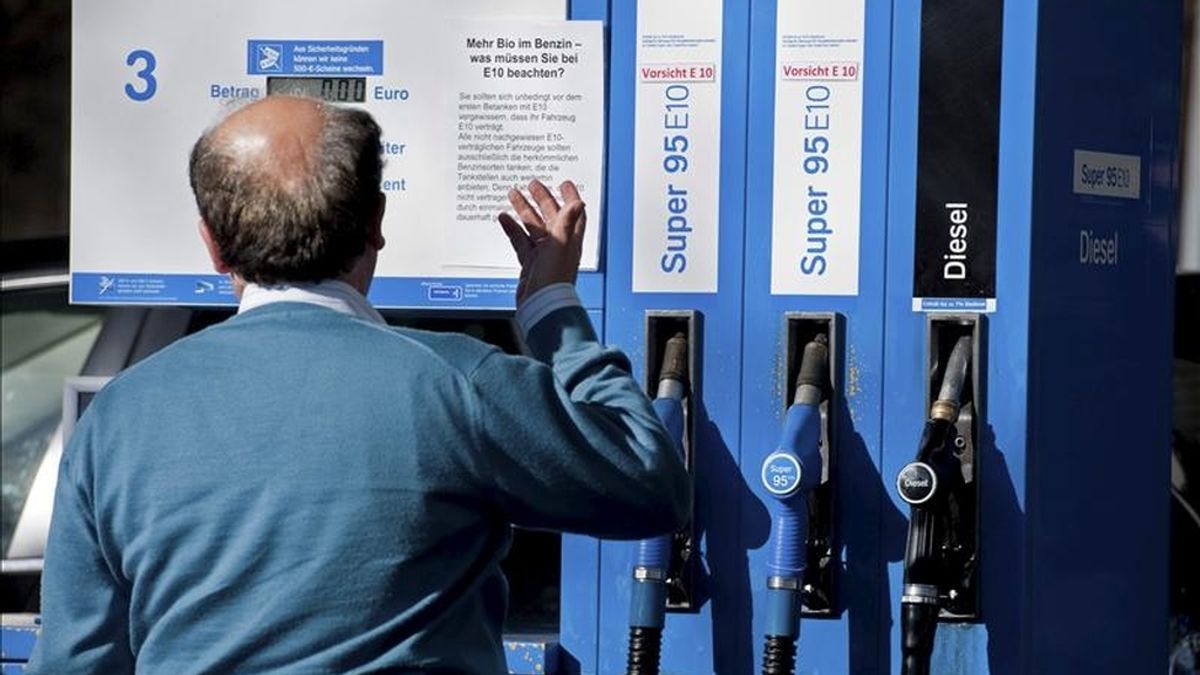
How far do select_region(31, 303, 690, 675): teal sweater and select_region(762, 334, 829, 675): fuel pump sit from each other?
2.78ft

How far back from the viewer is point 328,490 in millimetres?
2830

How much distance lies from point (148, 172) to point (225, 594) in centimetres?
165

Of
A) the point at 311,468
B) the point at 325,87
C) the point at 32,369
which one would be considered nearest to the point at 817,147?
the point at 325,87

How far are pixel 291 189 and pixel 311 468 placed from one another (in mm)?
342

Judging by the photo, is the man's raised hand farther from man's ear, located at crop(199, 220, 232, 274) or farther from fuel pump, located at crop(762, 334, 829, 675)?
fuel pump, located at crop(762, 334, 829, 675)

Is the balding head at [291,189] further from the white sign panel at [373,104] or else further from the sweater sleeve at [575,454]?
the white sign panel at [373,104]

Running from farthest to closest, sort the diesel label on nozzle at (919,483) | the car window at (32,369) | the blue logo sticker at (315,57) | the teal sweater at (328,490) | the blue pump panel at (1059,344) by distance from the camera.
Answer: the car window at (32,369)
the blue logo sticker at (315,57)
the blue pump panel at (1059,344)
the diesel label on nozzle at (919,483)
the teal sweater at (328,490)

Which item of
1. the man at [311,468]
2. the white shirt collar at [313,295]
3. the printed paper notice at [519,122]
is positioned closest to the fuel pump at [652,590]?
the printed paper notice at [519,122]

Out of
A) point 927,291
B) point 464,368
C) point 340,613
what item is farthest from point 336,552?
point 927,291

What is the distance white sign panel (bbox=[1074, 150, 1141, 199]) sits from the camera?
156 inches

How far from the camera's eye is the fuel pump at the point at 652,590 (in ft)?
12.9

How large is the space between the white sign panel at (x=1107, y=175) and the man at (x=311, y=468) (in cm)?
125

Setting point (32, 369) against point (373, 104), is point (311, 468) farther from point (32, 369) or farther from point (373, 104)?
point (32, 369)

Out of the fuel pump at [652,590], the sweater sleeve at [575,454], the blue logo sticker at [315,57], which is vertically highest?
the blue logo sticker at [315,57]
